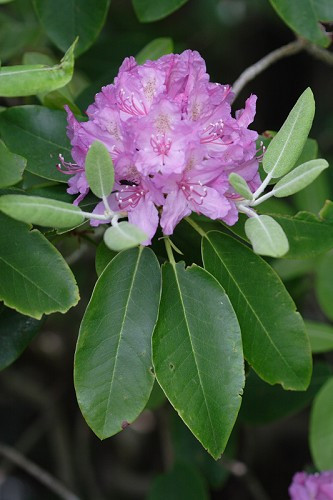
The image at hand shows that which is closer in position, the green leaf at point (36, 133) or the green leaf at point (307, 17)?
the green leaf at point (36, 133)

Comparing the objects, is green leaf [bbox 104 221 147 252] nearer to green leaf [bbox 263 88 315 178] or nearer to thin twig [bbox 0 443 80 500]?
green leaf [bbox 263 88 315 178]

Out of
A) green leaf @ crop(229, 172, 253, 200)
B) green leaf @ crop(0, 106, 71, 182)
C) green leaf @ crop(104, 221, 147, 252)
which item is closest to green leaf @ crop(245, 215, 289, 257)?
green leaf @ crop(229, 172, 253, 200)

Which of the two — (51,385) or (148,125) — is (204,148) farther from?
(51,385)

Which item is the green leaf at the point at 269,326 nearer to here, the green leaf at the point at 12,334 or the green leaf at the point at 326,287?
the green leaf at the point at 12,334

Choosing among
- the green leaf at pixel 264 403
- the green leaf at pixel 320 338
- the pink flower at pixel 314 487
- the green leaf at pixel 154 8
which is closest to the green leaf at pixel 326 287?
the green leaf at pixel 320 338

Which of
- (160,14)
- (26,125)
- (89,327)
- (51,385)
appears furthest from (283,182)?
(51,385)

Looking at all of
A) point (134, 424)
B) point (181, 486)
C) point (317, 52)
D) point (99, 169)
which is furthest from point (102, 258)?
point (134, 424)
